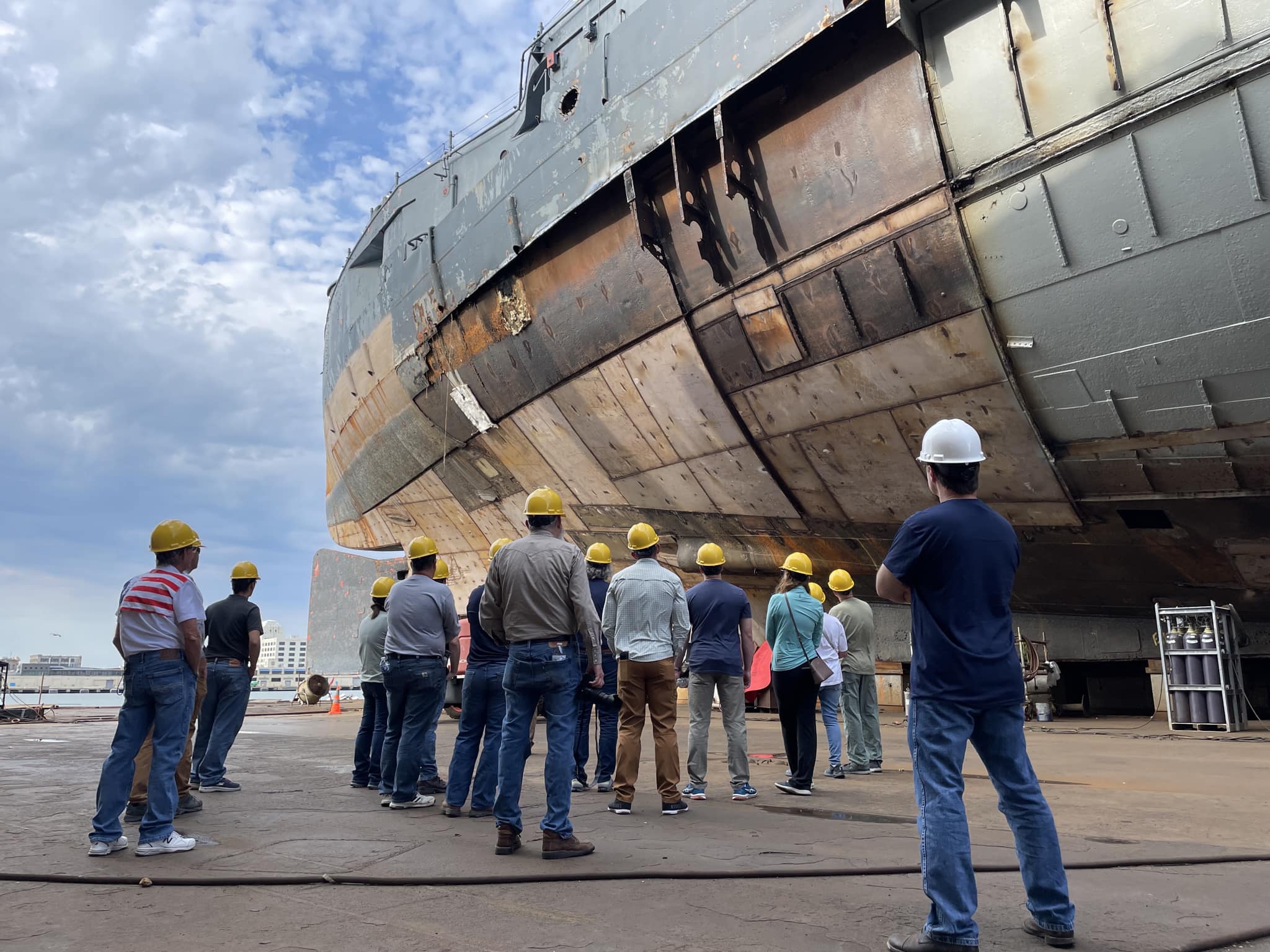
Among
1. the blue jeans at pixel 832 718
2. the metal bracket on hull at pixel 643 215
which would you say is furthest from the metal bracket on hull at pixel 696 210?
the blue jeans at pixel 832 718

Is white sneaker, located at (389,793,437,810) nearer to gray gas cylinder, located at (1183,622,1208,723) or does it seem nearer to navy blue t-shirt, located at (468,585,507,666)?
navy blue t-shirt, located at (468,585,507,666)

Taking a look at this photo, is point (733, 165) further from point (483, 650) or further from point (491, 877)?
point (491, 877)

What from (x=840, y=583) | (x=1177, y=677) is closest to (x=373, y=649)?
(x=840, y=583)

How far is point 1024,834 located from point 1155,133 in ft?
16.4

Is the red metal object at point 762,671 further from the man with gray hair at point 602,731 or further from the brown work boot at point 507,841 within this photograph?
the brown work boot at point 507,841

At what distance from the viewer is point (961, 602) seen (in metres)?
2.46

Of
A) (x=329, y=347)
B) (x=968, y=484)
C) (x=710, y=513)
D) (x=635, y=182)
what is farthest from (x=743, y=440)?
(x=329, y=347)

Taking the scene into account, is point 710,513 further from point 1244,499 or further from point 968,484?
point 968,484

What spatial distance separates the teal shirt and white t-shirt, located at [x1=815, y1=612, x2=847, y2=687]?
0.77m

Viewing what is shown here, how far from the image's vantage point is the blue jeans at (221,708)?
5.50 m

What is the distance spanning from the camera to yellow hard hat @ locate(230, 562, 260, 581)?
5870mm

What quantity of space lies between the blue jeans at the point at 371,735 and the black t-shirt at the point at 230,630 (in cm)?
80

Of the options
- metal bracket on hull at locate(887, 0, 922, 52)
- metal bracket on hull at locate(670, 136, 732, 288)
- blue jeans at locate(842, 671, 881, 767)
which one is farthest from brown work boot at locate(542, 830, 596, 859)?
metal bracket on hull at locate(670, 136, 732, 288)

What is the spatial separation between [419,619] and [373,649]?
1284 millimetres
